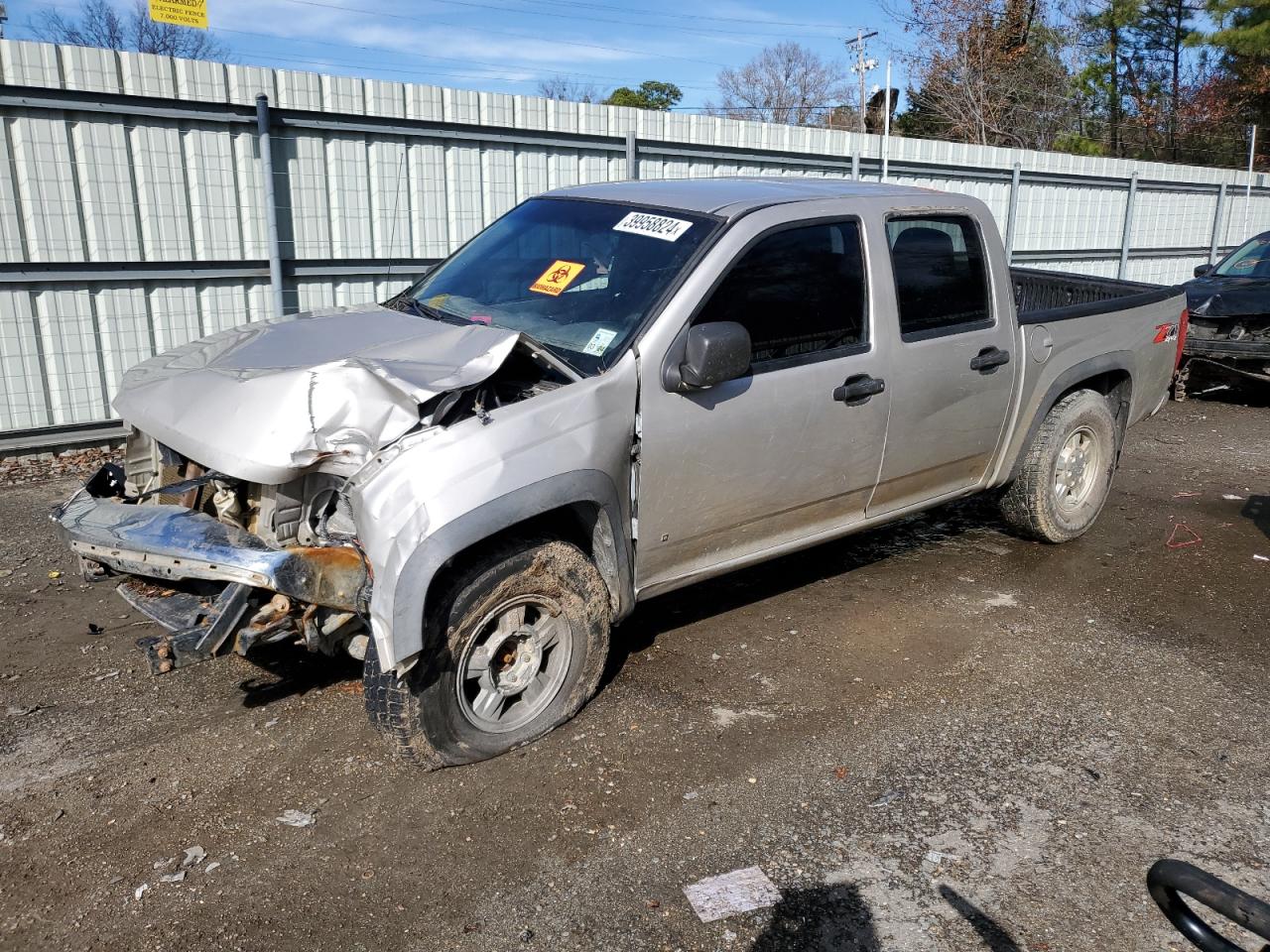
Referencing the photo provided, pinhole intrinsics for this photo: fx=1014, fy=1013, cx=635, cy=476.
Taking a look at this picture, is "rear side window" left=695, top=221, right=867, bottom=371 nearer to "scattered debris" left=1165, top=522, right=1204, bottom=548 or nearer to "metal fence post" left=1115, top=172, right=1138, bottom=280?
"scattered debris" left=1165, top=522, right=1204, bottom=548

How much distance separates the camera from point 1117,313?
5.73 m

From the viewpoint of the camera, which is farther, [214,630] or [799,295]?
[799,295]

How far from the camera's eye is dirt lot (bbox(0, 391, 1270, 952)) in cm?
294

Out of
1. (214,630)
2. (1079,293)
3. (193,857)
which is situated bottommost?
(193,857)

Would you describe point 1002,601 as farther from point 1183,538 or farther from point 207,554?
point 207,554

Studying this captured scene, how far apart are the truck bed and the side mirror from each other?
98.3 inches

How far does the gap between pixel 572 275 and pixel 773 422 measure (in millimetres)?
1025

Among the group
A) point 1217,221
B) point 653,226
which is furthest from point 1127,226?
point 653,226

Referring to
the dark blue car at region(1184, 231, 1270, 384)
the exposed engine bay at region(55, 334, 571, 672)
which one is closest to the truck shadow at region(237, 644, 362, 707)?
the exposed engine bay at region(55, 334, 571, 672)

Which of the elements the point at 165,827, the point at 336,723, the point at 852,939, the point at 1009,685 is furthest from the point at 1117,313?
the point at 165,827

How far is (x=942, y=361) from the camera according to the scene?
4699 mm

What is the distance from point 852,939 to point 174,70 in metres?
7.18

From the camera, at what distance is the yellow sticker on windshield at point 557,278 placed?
4.17 metres

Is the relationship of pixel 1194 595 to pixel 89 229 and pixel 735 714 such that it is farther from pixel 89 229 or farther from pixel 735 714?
pixel 89 229
